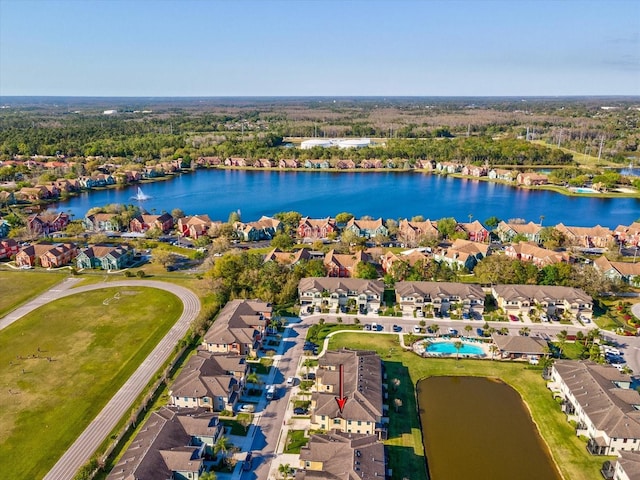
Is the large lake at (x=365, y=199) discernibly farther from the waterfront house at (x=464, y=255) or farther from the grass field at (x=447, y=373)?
the grass field at (x=447, y=373)

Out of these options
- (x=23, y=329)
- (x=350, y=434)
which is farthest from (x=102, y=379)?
(x=350, y=434)

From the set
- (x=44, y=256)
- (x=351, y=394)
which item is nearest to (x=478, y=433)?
(x=351, y=394)

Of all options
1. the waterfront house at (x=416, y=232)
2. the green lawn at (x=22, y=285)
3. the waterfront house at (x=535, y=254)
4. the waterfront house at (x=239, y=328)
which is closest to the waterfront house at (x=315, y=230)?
the waterfront house at (x=416, y=232)

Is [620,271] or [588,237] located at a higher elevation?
[620,271]

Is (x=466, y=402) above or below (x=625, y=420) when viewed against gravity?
below

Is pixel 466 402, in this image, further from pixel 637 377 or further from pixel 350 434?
pixel 637 377

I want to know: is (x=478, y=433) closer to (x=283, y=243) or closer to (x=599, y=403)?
(x=599, y=403)
